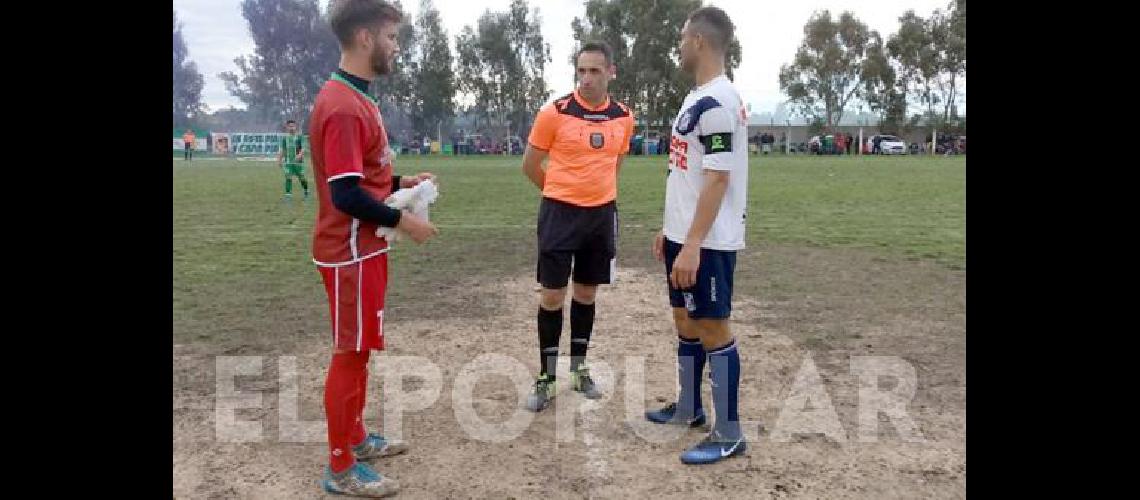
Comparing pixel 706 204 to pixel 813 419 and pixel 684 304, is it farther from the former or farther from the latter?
pixel 813 419

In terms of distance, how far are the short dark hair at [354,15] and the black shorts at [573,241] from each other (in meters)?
1.79

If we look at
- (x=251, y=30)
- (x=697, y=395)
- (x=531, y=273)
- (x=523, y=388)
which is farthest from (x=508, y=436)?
(x=251, y=30)

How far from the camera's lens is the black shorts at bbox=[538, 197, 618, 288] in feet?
16.3

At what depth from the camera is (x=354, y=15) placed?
3.51m

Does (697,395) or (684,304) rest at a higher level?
(684,304)

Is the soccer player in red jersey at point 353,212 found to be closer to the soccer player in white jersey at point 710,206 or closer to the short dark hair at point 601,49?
the soccer player in white jersey at point 710,206

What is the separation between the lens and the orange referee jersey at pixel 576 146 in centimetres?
493

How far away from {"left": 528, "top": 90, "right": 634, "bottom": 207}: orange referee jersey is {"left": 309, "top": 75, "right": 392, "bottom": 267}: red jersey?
4.69 ft

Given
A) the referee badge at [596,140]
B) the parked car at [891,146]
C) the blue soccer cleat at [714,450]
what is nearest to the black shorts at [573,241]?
the referee badge at [596,140]

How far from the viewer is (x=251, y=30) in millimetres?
82750

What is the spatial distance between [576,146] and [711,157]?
130cm

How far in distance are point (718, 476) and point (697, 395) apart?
81 centimetres

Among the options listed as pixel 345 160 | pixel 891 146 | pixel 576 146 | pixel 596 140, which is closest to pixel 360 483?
pixel 345 160

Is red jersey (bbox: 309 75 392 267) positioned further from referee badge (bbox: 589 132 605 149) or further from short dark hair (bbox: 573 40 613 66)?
short dark hair (bbox: 573 40 613 66)
